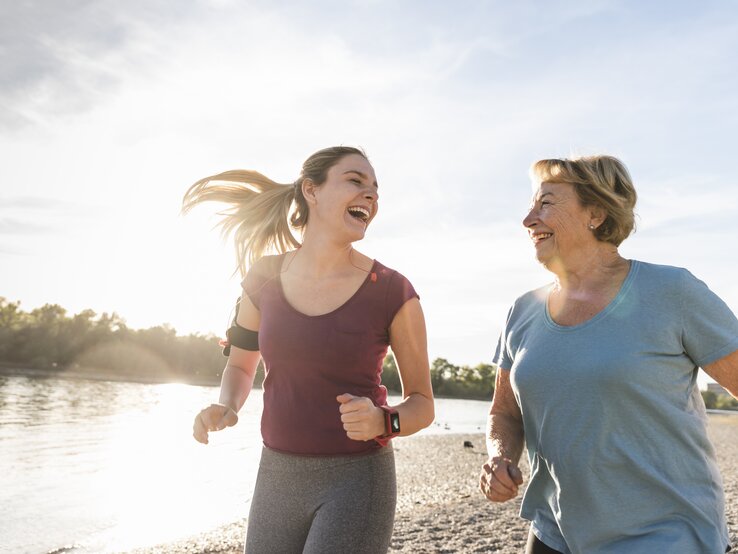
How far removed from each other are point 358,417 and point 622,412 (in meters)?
0.89

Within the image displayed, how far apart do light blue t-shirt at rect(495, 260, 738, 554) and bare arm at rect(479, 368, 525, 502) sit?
19 centimetres

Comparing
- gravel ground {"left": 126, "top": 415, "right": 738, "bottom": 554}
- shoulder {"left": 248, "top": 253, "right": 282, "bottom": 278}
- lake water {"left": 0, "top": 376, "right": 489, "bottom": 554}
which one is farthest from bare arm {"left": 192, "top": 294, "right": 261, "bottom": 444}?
lake water {"left": 0, "top": 376, "right": 489, "bottom": 554}

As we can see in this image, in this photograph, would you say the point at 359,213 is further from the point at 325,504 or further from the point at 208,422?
the point at 325,504

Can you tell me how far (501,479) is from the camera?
7.82 ft

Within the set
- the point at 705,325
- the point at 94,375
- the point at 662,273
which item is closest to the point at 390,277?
the point at 662,273

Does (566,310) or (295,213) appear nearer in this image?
(566,310)

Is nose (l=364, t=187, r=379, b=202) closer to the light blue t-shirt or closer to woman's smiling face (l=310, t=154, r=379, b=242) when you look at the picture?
woman's smiling face (l=310, t=154, r=379, b=242)

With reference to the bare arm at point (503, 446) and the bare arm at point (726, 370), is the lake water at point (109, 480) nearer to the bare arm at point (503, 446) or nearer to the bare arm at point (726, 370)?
the bare arm at point (503, 446)

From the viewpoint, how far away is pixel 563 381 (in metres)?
2.32

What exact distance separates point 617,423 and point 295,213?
6.52 ft

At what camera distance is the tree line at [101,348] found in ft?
265

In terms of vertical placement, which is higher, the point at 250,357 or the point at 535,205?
the point at 535,205

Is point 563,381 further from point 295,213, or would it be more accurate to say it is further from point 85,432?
point 85,432

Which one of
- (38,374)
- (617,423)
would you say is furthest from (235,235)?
(38,374)
